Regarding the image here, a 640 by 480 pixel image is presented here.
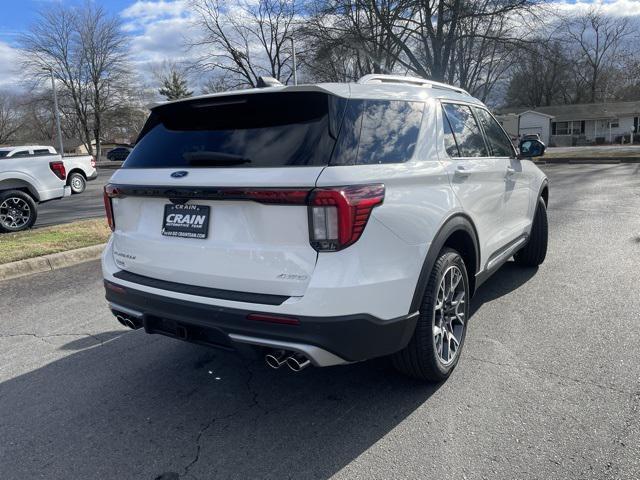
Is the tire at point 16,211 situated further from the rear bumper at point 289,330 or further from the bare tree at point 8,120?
the bare tree at point 8,120

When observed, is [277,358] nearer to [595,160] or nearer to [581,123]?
[595,160]

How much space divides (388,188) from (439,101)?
A: 4.05ft

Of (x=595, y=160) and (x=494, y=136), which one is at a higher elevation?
(x=494, y=136)

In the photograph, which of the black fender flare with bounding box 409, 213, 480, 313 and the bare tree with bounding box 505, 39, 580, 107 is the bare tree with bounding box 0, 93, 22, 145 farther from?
the black fender flare with bounding box 409, 213, 480, 313

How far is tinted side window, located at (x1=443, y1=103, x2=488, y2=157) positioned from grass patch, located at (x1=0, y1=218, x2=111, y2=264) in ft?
18.6

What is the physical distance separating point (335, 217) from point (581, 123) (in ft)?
222

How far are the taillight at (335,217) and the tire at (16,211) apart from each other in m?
8.81

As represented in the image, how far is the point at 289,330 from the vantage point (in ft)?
7.97

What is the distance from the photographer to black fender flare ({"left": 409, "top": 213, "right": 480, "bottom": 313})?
9.04ft

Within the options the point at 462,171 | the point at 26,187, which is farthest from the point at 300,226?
the point at 26,187

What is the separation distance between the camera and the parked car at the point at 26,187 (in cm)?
923

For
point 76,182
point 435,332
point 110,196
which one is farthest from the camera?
point 76,182

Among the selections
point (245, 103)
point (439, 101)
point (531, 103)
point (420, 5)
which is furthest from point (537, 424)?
point (531, 103)

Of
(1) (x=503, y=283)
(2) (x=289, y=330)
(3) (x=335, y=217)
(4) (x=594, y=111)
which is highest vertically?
(4) (x=594, y=111)
